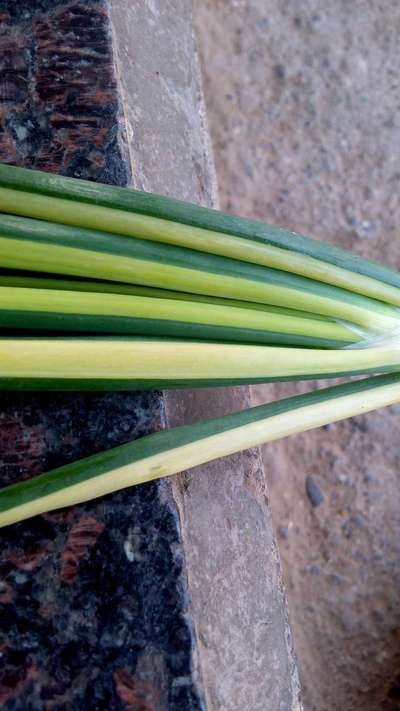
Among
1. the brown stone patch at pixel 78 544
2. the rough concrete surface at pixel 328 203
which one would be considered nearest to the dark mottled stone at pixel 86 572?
the brown stone patch at pixel 78 544

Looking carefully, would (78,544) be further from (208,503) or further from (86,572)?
(208,503)

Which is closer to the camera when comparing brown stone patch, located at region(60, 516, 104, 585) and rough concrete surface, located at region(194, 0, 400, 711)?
brown stone patch, located at region(60, 516, 104, 585)

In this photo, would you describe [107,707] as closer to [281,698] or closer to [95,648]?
[95,648]

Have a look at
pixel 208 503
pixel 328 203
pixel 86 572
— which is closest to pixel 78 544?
pixel 86 572

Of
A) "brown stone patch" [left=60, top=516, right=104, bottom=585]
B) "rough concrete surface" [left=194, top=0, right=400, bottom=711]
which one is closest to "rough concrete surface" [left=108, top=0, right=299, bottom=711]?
"brown stone patch" [left=60, top=516, right=104, bottom=585]

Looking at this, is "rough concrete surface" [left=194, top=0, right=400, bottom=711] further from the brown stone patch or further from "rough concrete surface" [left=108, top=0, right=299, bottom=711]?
the brown stone patch

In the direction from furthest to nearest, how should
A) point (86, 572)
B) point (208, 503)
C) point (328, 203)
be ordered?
point (328, 203)
point (208, 503)
point (86, 572)

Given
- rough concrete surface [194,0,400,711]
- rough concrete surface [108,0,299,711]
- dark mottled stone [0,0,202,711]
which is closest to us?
dark mottled stone [0,0,202,711]
